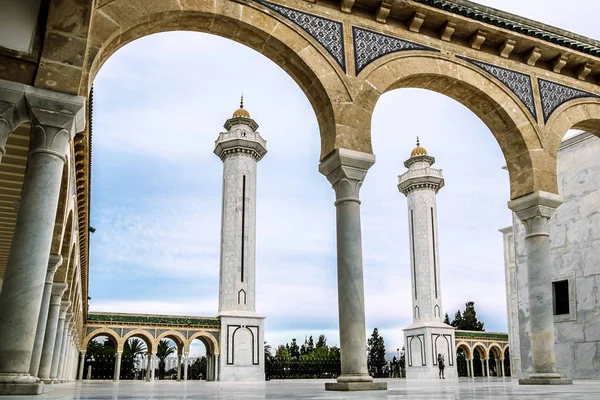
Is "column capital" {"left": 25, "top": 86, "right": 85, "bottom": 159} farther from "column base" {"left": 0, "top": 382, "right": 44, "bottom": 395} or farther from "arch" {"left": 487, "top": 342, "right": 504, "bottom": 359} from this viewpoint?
"arch" {"left": 487, "top": 342, "right": 504, "bottom": 359}

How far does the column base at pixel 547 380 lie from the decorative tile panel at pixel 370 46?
17.8 feet

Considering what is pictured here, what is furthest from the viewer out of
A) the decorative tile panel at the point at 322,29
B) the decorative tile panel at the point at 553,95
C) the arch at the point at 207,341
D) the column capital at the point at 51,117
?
the arch at the point at 207,341

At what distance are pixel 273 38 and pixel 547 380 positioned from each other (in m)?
6.57

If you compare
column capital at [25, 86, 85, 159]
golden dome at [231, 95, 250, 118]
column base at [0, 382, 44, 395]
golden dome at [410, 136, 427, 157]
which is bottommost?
column base at [0, 382, 44, 395]

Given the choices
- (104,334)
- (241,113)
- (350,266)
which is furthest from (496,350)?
(350,266)

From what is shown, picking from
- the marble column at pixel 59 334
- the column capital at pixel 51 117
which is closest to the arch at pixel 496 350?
the marble column at pixel 59 334

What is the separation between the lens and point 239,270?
26422mm

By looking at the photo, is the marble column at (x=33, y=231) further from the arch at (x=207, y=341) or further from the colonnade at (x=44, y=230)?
the arch at (x=207, y=341)

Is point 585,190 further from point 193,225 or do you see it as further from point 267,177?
point 193,225

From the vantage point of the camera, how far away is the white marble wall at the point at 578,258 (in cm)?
1180

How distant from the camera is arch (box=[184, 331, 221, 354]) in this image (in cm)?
2998

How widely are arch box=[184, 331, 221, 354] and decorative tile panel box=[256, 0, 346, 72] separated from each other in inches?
939

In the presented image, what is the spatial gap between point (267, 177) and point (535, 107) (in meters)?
26.4

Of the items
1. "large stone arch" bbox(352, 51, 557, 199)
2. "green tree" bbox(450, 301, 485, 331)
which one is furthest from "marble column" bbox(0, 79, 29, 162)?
"green tree" bbox(450, 301, 485, 331)
